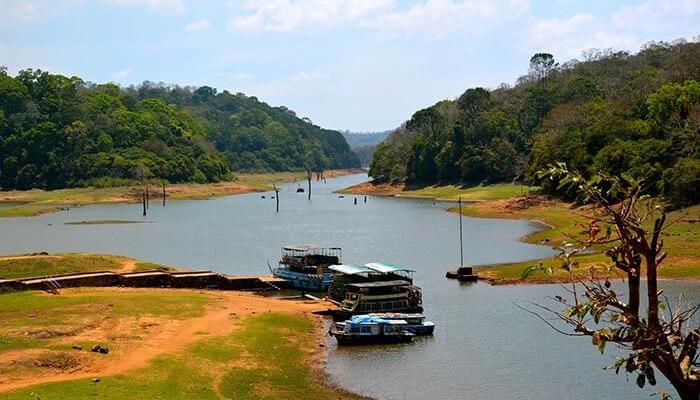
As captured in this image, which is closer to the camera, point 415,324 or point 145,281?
point 415,324

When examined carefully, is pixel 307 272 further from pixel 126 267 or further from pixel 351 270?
pixel 126 267

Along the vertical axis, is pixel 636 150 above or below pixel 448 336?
above

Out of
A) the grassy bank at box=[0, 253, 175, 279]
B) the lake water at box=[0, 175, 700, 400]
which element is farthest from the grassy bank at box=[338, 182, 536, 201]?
the grassy bank at box=[0, 253, 175, 279]

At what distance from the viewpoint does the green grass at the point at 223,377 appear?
31969mm

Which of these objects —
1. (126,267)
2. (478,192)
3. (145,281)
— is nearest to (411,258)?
(126,267)

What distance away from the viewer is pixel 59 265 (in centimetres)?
6153

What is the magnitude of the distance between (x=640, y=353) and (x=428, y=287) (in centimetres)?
5449

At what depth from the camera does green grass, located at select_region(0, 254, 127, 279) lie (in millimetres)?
59219

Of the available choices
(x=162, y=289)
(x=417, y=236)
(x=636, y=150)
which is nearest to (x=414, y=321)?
(x=162, y=289)

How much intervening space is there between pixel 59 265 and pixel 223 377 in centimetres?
2998

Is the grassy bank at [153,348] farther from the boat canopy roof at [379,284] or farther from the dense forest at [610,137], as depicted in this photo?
the dense forest at [610,137]

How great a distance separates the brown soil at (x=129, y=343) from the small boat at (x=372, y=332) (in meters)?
1.82

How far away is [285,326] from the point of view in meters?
49.6

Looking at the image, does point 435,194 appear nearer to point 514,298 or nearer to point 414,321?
point 514,298
